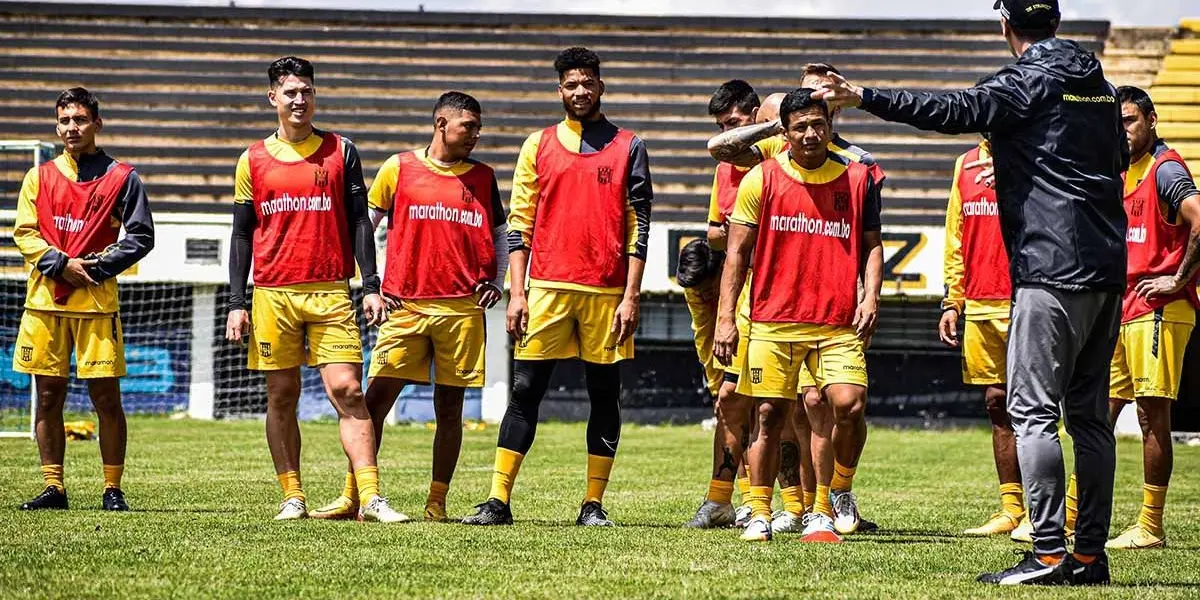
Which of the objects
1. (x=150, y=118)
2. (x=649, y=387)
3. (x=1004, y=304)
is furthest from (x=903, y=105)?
(x=150, y=118)

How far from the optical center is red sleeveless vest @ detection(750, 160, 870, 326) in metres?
7.56

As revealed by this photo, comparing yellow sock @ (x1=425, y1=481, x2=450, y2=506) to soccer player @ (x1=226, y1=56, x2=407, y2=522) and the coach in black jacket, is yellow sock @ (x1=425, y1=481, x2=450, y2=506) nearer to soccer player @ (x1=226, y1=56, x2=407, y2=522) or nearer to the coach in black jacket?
soccer player @ (x1=226, y1=56, x2=407, y2=522)

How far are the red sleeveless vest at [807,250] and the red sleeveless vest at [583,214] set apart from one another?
88cm

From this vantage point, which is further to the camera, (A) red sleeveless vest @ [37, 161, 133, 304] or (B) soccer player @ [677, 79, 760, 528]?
(A) red sleeveless vest @ [37, 161, 133, 304]

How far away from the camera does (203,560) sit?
6082 mm

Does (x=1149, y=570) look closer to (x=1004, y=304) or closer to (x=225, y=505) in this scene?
(x=1004, y=304)

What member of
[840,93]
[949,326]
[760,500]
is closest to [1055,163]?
[840,93]

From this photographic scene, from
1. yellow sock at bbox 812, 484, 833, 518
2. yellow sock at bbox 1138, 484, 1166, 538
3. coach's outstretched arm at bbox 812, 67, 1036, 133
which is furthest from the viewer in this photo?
yellow sock at bbox 1138, 484, 1166, 538

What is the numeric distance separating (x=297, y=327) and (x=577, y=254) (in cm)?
151

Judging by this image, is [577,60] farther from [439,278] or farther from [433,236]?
[439,278]

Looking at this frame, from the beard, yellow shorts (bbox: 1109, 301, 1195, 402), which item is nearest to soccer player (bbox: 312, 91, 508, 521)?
the beard

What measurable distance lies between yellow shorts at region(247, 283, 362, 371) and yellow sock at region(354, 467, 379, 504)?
58cm

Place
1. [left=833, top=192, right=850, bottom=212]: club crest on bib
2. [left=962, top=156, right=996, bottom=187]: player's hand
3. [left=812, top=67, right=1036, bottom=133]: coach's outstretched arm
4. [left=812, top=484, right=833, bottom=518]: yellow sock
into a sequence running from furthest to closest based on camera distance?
[left=962, top=156, right=996, bottom=187]: player's hand
[left=833, top=192, right=850, bottom=212]: club crest on bib
[left=812, top=484, right=833, bottom=518]: yellow sock
[left=812, top=67, right=1036, bottom=133]: coach's outstretched arm

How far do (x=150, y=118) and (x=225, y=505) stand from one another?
1881cm
